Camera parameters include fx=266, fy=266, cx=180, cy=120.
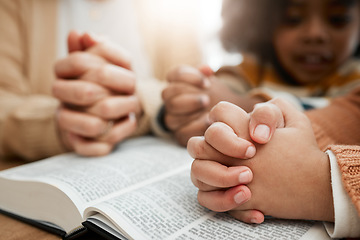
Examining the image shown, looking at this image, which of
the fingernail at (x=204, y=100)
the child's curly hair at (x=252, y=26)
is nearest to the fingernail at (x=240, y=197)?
the fingernail at (x=204, y=100)

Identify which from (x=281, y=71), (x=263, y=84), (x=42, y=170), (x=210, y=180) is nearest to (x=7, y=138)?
(x=42, y=170)

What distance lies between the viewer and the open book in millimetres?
233

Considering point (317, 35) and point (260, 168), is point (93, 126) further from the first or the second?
point (317, 35)

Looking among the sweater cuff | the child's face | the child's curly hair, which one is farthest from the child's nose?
the sweater cuff

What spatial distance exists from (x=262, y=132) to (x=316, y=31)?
24.7 inches

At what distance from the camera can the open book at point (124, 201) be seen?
0.76 ft

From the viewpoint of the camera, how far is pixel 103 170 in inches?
14.6

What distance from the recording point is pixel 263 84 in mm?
896

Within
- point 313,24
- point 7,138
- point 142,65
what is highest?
point 313,24

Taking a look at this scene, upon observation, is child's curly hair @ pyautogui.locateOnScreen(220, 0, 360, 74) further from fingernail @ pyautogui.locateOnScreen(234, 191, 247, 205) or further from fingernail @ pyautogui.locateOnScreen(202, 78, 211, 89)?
fingernail @ pyautogui.locateOnScreen(234, 191, 247, 205)

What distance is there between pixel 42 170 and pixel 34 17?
0.58 metres

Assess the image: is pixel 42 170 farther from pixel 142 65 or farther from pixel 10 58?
pixel 142 65

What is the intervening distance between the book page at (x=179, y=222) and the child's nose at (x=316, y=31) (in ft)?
2.08

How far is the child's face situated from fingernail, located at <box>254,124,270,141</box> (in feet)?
2.04
